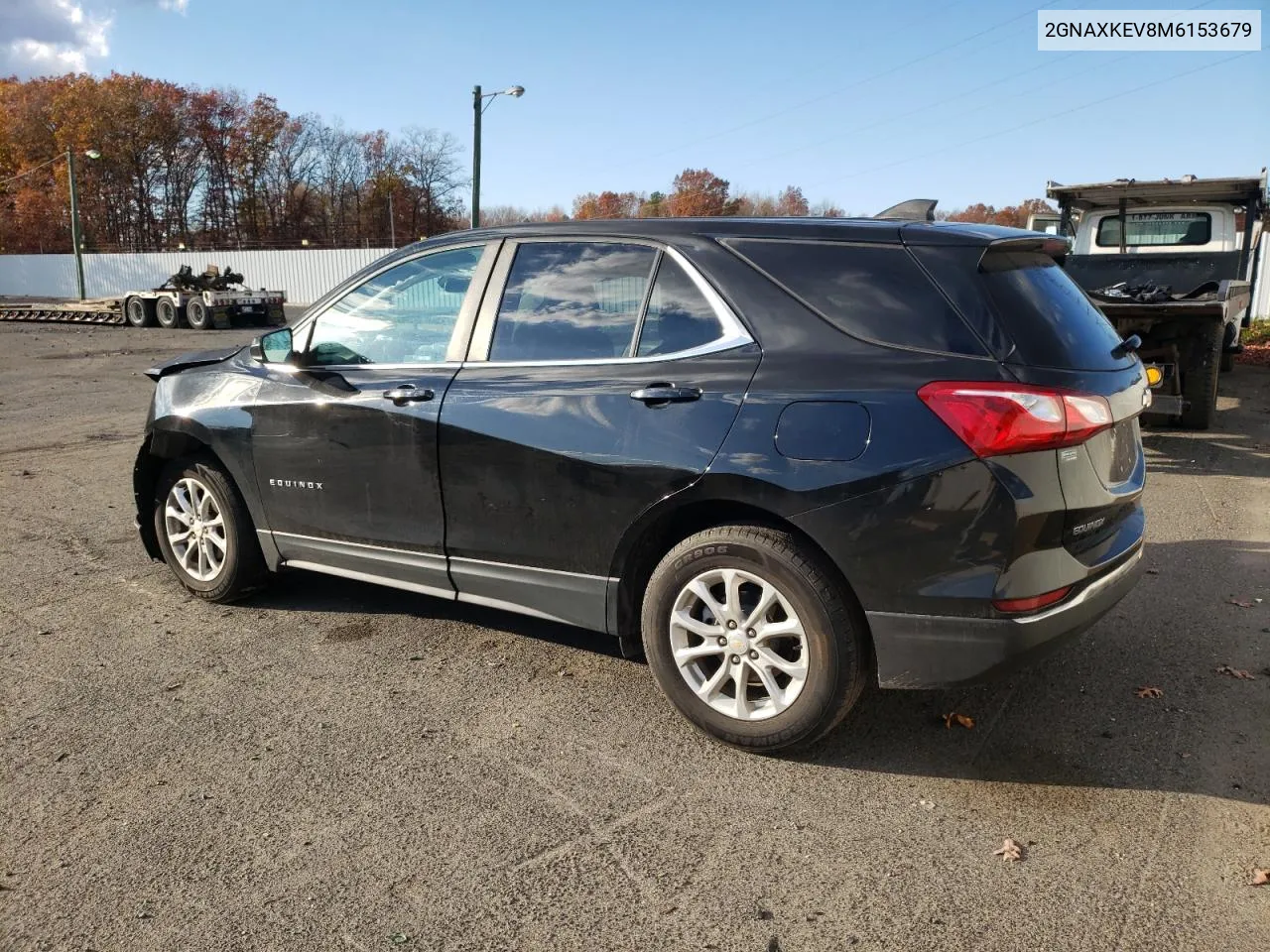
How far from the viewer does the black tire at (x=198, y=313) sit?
2888 centimetres

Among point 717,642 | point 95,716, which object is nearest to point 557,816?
point 717,642

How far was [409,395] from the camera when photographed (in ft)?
13.3

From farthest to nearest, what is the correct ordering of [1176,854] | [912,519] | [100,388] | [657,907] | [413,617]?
1. [100,388]
2. [413,617]
3. [912,519]
4. [1176,854]
5. [657,907]

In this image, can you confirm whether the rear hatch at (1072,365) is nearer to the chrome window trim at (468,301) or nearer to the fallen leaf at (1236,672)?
the fallen leaf at (1236,672)

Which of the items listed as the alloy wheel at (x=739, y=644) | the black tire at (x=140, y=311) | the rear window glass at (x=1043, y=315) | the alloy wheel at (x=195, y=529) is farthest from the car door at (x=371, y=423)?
the black tire at (x=140, y=311)

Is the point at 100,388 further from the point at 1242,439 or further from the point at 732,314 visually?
the point at 1242,439

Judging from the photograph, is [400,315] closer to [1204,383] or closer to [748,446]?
[748,446]

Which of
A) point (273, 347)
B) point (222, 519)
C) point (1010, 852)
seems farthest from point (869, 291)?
point (222, 519)

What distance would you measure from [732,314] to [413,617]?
2354mm

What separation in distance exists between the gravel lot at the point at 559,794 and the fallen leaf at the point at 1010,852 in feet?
0.12

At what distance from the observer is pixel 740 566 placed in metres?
3.30

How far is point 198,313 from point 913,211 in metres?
29.1

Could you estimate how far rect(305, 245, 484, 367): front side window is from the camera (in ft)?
13.6

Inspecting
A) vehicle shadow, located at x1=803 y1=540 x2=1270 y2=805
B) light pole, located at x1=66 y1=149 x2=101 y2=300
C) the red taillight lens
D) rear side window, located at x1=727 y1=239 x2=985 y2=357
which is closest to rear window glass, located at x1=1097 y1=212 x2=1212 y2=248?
vehicle shadow, located at x1=803 y1=540 x2=1270 y2=805
